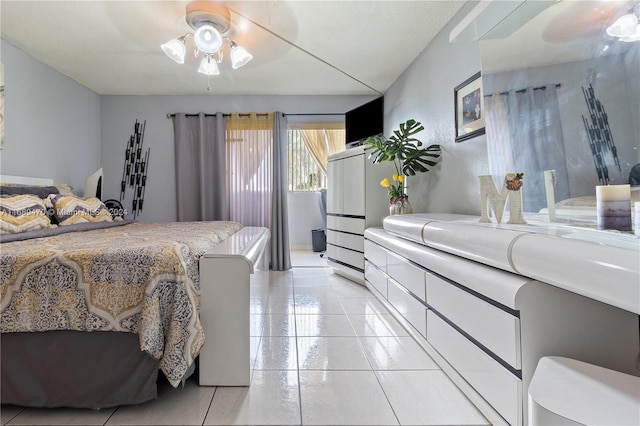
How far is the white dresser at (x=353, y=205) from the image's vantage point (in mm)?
3373

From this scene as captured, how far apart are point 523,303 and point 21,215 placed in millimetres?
2784

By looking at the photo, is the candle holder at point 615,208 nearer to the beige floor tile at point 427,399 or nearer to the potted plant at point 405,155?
the beige floor tile at point 427,399

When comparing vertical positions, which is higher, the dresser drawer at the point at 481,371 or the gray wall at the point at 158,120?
the gray wall at the point at 158,120

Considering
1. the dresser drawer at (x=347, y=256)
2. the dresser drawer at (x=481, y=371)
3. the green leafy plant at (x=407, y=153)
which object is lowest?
the dresser drawer at (x=481, y=371)

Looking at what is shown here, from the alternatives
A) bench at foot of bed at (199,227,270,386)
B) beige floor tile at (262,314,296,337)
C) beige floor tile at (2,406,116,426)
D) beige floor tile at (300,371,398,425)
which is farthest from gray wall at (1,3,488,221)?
beige floor tile at (2,406,116,426)

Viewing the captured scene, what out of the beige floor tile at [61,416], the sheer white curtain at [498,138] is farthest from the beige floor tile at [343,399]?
the sheer white curtain at [498,138]

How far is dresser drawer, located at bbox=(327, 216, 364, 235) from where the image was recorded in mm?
3441

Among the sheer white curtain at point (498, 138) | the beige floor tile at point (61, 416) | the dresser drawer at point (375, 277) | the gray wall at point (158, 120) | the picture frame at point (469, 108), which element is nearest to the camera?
the beige floor tile at point (61, 416)

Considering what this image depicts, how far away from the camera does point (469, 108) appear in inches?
90.8

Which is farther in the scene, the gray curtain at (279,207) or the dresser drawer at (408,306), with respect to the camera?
the gray curtain at (279,207)

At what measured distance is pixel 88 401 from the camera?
4.50 feet

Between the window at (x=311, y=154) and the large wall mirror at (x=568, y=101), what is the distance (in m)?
4.60

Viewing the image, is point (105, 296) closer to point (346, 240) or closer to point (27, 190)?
point (27, 190)

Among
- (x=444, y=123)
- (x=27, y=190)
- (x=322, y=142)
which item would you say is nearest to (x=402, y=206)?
(x=444, y=123)
